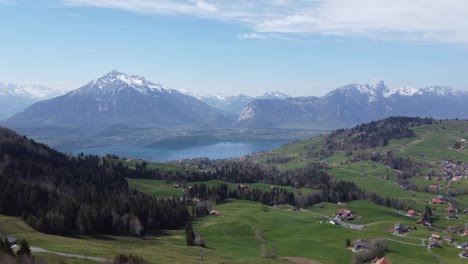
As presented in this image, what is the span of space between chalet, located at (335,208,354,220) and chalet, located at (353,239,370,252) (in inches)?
1927

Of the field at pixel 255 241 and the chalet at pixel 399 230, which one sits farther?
the chalet at pixel 399 230

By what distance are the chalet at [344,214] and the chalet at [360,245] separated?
49.0m

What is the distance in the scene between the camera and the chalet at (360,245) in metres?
108

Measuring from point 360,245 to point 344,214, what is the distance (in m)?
53.5

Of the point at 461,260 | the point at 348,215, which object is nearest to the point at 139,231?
the point at 461,260

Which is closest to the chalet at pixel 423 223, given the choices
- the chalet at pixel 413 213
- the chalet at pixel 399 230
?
the chalet at pixel 413 213

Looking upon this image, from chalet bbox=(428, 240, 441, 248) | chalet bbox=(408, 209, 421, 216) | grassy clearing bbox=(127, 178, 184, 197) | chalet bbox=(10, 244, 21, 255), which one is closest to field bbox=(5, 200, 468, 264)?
chalet bbox=(428, 240, 441, 248)

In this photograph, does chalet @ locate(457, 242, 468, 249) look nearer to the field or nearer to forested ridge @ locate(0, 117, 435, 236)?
the field

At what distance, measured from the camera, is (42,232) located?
301 ft

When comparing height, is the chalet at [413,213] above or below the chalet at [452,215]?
above

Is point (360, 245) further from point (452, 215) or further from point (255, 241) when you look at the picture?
point (452, 215)

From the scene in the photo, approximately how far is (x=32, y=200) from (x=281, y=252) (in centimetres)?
5423

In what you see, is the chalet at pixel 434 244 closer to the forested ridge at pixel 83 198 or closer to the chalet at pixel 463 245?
the chalet at pixel 463 245

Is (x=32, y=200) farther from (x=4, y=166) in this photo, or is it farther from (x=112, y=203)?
(x=4, y=166)
